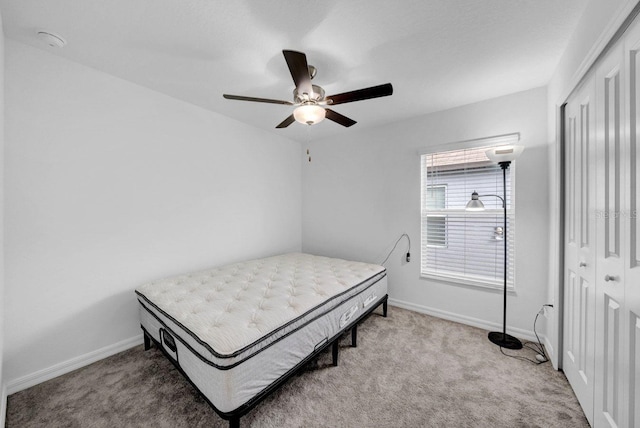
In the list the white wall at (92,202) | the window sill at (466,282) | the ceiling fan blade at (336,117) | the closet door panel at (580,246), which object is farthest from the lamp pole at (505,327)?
the white wall at (92,202)

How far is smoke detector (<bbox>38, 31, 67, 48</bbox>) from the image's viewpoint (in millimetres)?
1640

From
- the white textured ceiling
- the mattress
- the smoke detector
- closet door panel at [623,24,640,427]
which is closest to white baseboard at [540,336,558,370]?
closet door panel at [623,24,640,427]

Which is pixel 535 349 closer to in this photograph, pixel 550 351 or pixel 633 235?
pixel 550 351

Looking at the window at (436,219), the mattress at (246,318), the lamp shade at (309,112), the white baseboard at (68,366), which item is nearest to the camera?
the mattress at (246,318)

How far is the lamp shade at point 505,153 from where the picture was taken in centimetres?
204

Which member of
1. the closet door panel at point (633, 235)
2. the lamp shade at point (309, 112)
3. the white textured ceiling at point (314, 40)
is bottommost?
the closet door panel at point (633, 235)

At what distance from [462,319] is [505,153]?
184 cm

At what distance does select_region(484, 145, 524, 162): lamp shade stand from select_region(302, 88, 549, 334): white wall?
488mm

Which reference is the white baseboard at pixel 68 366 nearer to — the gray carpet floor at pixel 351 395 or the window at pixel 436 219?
the gray carpet floor at pixel 351 395

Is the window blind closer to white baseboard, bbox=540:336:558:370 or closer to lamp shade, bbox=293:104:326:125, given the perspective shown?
white baseboard, bbox=540:336:558:370

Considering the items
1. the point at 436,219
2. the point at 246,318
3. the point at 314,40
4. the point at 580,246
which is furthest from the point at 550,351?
the point at 314,40

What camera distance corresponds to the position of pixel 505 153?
2070mm

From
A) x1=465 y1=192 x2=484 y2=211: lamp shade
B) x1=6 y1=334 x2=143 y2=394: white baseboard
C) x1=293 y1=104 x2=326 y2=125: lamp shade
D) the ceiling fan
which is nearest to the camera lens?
the ceiling fan

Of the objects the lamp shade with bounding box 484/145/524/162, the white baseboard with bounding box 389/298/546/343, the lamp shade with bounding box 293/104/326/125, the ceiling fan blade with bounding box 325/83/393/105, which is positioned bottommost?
the white baseboard with bounding box 389/298/546/343
